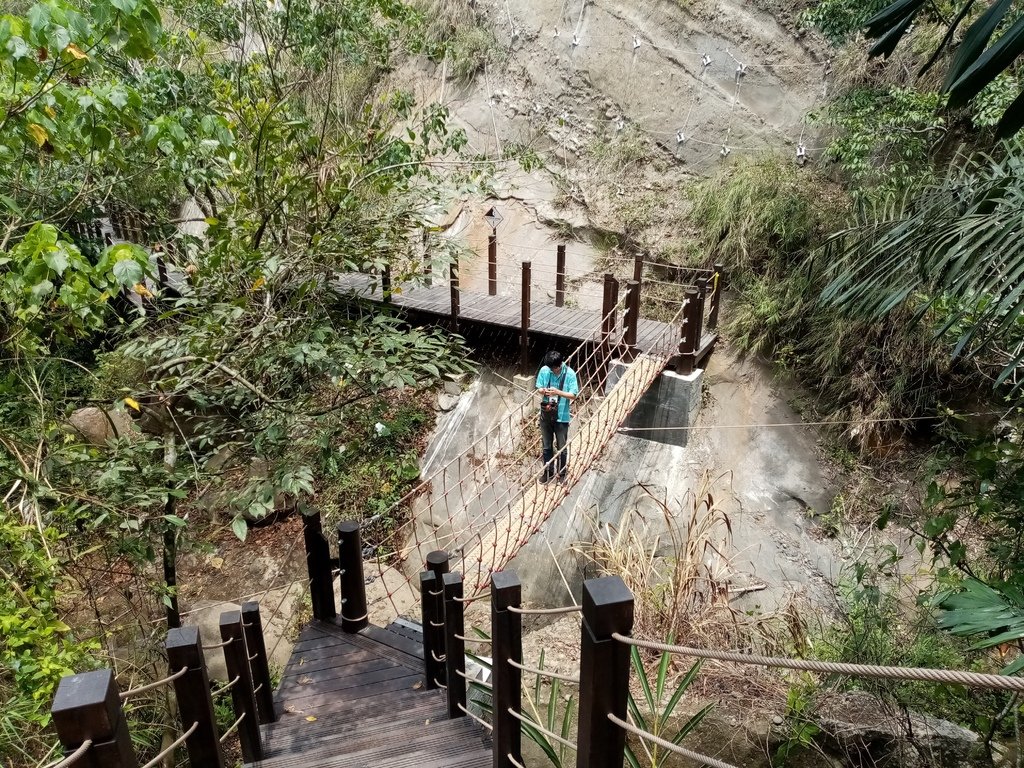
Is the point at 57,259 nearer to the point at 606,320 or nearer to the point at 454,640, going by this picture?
the point at 454,640

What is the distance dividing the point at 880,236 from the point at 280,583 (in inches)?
189

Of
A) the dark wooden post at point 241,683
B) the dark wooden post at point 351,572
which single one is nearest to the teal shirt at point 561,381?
the dark wooden post at point 351,572

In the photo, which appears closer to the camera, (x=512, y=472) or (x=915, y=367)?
(x=915, y=367)

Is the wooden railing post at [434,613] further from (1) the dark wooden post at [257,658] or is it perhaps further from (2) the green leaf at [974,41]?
(2) the green leaf at [974,41]

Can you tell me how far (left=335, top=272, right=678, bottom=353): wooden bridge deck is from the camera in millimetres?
5586

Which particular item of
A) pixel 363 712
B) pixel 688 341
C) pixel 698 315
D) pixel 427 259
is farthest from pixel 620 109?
pixel 363 712

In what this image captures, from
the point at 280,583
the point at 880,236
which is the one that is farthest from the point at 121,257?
the point at 280,583

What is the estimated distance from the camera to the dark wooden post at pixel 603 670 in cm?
99

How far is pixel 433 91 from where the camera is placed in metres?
9.12

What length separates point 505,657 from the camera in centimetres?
142

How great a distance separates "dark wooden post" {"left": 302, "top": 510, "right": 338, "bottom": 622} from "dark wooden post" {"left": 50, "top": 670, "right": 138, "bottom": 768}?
177 centimetres

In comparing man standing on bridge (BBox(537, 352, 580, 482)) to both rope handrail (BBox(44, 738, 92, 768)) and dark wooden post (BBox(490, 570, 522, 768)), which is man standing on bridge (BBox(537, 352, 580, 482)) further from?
rope handrail (BBox(44, 738, 92, 768))

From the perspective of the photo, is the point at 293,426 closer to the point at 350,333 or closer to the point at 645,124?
the point at 350,333

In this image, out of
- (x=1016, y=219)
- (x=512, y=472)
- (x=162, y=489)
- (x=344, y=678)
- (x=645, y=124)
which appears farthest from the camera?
(x=645, y=124)
